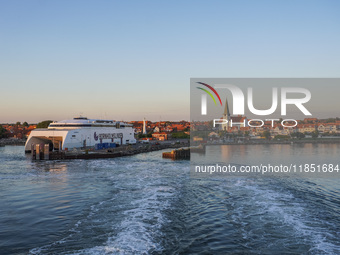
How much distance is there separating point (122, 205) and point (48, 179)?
9839 millimetres

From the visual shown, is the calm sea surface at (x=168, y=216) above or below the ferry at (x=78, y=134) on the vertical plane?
below

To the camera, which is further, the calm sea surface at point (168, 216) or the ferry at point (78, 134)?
the ferry at point (78, 134)

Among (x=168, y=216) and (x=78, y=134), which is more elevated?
(x=78, y=134)

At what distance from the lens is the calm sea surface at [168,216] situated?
372 inches

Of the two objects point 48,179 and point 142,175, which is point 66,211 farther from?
point 142,175

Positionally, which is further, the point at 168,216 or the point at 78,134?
the point at 78,134

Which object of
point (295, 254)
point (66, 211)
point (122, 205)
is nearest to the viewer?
point (295, 254)

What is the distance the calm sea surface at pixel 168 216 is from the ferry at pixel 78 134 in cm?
2057

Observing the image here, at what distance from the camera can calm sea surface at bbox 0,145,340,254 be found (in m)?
9.44

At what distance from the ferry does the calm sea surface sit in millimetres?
20572

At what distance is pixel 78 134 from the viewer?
43.4 m

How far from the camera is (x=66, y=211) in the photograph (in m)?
13.3

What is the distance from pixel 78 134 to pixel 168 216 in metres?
33.8

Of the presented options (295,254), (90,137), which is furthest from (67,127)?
(295,254)
